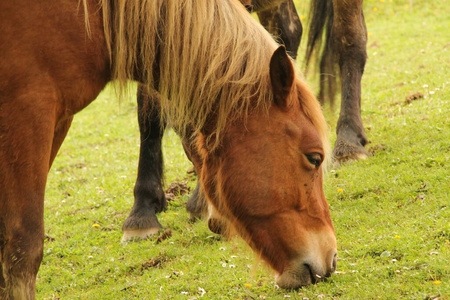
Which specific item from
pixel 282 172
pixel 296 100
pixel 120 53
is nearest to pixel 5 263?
pixel 120 53

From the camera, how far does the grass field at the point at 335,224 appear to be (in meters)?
3.81

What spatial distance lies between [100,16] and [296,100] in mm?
1211

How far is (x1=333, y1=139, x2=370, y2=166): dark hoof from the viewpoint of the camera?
623 cm

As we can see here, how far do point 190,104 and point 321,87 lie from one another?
13.4 ft

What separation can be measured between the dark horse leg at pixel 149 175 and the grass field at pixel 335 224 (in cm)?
21

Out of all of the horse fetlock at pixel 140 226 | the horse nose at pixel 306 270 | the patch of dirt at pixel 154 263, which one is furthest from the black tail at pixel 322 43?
the horse nose at pixel 306 270

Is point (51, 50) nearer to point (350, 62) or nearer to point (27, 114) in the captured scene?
point (27, 114)

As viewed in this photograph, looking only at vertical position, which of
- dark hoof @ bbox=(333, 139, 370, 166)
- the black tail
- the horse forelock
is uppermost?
the horse forelock

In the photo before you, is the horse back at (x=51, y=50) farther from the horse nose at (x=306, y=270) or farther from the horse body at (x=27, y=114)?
the horse nose at (x=306, y=270)

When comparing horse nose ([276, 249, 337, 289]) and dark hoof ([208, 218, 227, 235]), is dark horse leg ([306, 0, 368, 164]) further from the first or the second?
horse nose ([276, 249, 337, 289])

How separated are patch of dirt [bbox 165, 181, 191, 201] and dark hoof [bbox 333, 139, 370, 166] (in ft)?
5.60

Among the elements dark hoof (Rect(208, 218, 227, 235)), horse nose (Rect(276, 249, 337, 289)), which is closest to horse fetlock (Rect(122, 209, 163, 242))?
dark hoof (Rect(208, 218, 227, 235))

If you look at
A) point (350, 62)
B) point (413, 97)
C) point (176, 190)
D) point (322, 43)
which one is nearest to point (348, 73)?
point (350, 62)

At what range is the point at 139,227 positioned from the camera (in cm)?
550
